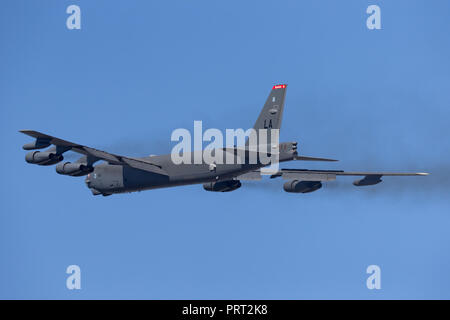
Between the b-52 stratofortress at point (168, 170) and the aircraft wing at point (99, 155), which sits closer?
the b-52 stratofortress at point (168, 170)

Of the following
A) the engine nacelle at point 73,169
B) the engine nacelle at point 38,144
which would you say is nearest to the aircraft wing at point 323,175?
the engine nacelle at point 73,169

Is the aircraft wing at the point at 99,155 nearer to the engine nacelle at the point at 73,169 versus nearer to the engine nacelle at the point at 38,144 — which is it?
the engine nacelle at the point at 38,144

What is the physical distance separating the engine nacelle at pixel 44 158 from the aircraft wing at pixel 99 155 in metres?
0.52

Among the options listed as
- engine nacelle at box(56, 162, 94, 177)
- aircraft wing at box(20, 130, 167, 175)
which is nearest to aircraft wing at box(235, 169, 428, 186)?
aircraft wing at box(20, 130, 167, 175)

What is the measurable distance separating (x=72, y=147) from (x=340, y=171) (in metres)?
15.0

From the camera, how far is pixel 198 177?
54125mm

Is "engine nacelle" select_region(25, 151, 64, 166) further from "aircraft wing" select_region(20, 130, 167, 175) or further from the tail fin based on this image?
the tail fin

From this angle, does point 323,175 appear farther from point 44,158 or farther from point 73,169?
point 44,158

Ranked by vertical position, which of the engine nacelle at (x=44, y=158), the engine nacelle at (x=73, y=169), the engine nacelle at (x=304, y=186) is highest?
the engine nacelle at (x=44, y=158)

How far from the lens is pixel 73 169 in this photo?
54.8 m

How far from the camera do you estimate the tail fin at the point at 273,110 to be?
5175cm
